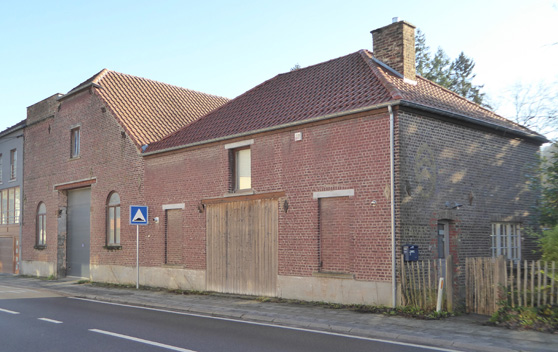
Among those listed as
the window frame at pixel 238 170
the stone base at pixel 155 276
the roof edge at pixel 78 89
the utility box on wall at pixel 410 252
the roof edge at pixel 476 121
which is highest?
the roof edge at pixel 78 89

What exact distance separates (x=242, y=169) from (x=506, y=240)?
8.65m

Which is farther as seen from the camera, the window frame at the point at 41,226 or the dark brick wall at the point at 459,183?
the window frame at the point at 41,226

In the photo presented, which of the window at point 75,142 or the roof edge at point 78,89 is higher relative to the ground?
the roof edge at point 78,89

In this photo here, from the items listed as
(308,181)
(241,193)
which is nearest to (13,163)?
(241,193)

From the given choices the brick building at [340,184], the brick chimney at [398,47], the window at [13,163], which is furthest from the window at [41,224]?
the brick chimney at [398,47]

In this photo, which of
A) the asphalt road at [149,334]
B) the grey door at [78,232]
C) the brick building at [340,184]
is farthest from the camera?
the grey door at [78,232]

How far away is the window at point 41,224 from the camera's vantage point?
28.1 m

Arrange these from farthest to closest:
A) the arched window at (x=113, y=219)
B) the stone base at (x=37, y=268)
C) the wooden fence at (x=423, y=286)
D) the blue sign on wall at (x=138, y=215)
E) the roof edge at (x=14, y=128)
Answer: the roof edge at (x=14, y=128) < the stone base at (x=37, y=268) < the arched window at (x=113, y=219) < the blue sign on wall at (x=138, y=215) < the wooden fence at (x=423, y=286)

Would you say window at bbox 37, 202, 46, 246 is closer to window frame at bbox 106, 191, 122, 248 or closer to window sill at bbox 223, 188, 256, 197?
window frame at bbox 106, 191, 122, 248

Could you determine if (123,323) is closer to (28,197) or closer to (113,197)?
(113,197)

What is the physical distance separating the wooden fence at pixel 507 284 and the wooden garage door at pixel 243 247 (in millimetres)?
5787

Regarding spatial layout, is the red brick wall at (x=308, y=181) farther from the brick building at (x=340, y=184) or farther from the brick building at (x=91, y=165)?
the brick building at (x=91, y=165)

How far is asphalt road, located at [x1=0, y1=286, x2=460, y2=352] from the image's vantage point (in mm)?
8797

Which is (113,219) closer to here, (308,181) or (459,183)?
(308,181)
